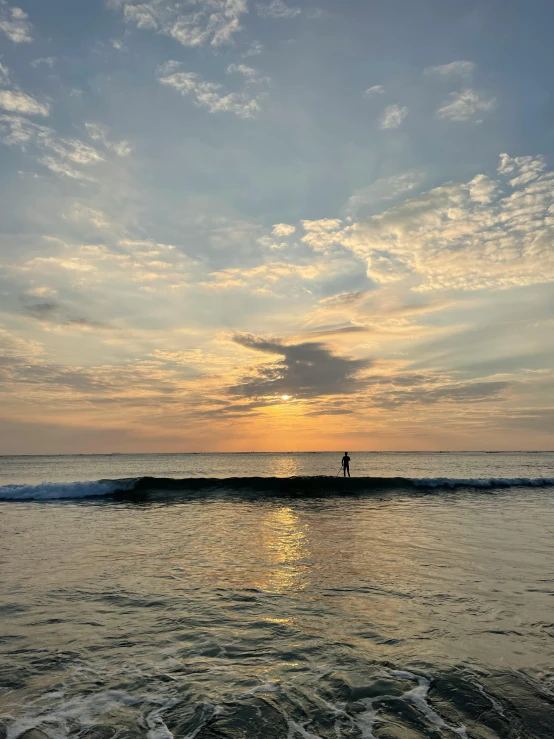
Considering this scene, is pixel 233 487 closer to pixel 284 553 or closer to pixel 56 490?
pixel 56 490

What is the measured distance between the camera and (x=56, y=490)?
110 feet

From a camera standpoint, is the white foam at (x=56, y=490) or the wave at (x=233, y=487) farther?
the wave at (x=233, y=487)

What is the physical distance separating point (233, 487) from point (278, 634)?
30.1 m

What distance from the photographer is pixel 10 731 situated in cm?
502

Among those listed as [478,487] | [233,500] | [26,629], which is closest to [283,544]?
[26,629]

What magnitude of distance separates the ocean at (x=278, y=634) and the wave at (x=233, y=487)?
17.3m

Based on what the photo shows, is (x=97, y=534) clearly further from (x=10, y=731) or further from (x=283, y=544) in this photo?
(x=10, y=731)

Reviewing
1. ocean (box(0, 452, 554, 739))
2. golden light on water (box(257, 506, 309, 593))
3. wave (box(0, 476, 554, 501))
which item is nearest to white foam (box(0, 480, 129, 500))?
wave (box(0, 476, 554, 501))

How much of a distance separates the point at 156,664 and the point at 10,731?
204cm

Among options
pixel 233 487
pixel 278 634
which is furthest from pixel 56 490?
pixel 278 634

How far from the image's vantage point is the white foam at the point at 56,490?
32.4 metres

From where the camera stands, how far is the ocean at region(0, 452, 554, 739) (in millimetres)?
5312

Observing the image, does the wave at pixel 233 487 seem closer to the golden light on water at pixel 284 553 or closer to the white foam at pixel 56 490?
the white foam at pixel 56 490

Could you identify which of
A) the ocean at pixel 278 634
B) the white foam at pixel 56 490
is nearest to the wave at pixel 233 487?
the white foam at pixel 56 490
